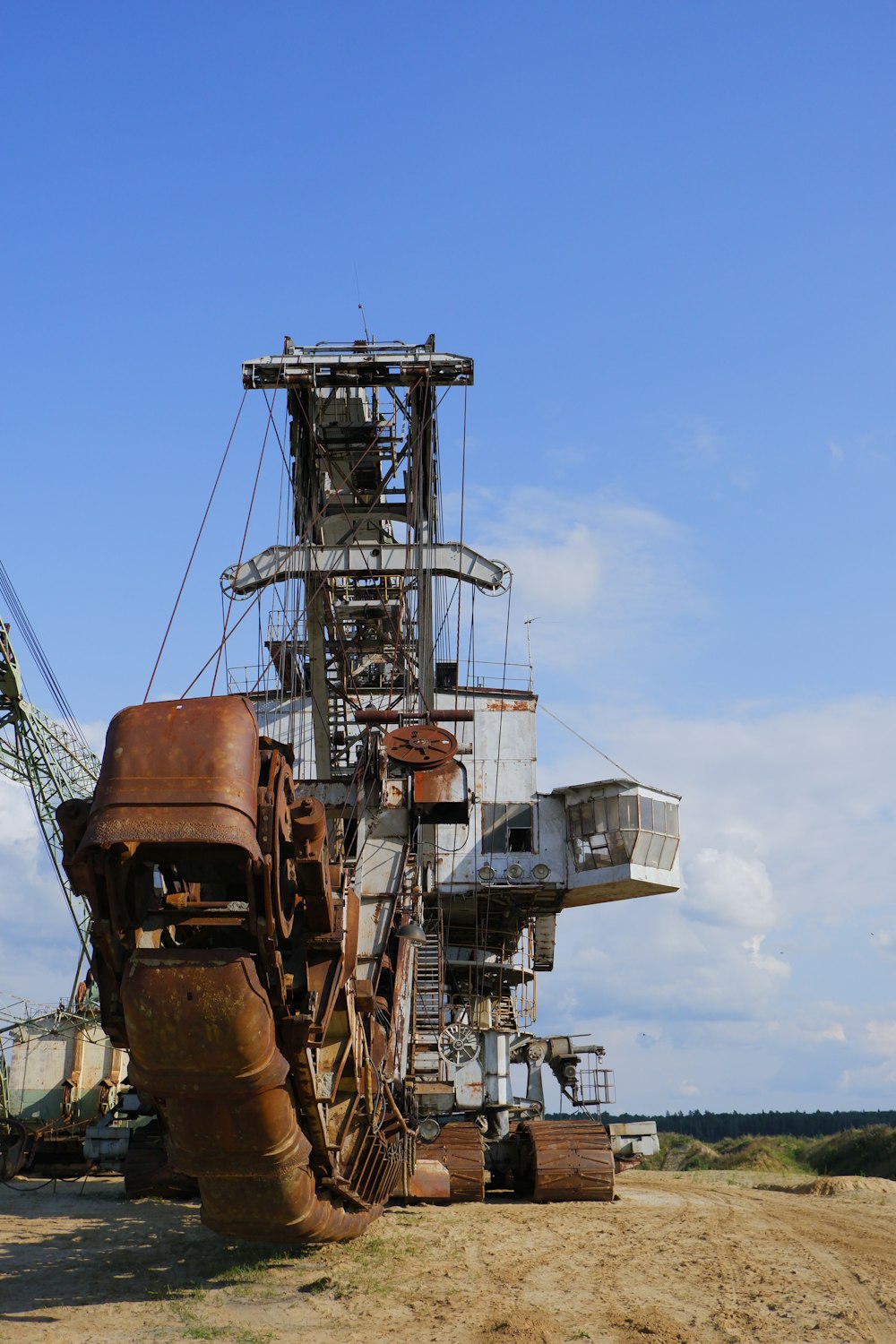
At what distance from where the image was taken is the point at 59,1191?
2097 centimetres

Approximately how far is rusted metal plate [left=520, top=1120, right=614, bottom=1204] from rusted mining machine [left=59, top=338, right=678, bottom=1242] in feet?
0.14

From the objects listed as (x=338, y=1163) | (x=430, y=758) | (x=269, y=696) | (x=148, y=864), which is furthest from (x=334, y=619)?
(x=148, y=864)

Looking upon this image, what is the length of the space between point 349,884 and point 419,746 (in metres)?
2.93

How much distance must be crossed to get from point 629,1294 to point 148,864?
6357 millimetres

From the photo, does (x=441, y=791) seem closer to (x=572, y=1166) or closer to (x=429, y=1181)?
(x=429, y=1181)

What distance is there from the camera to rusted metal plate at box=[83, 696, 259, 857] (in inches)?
284

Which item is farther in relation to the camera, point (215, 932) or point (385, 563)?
point (385, 563)

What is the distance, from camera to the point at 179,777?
24.0 feet

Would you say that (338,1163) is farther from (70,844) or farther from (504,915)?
(504,915)

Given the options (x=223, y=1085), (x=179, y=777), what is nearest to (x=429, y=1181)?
(x=223, y=1085)

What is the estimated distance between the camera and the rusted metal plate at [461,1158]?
1773cm

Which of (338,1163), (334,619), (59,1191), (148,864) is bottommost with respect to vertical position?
(59,1191)

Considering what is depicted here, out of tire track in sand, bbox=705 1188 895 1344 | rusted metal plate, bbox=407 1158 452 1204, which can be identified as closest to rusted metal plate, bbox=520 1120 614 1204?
tire track in sand, bbox=705 1188 895 1344

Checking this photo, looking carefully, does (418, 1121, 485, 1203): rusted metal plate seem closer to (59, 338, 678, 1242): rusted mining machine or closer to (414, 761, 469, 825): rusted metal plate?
(59, 338, 678, 1242): rusted mining machine
